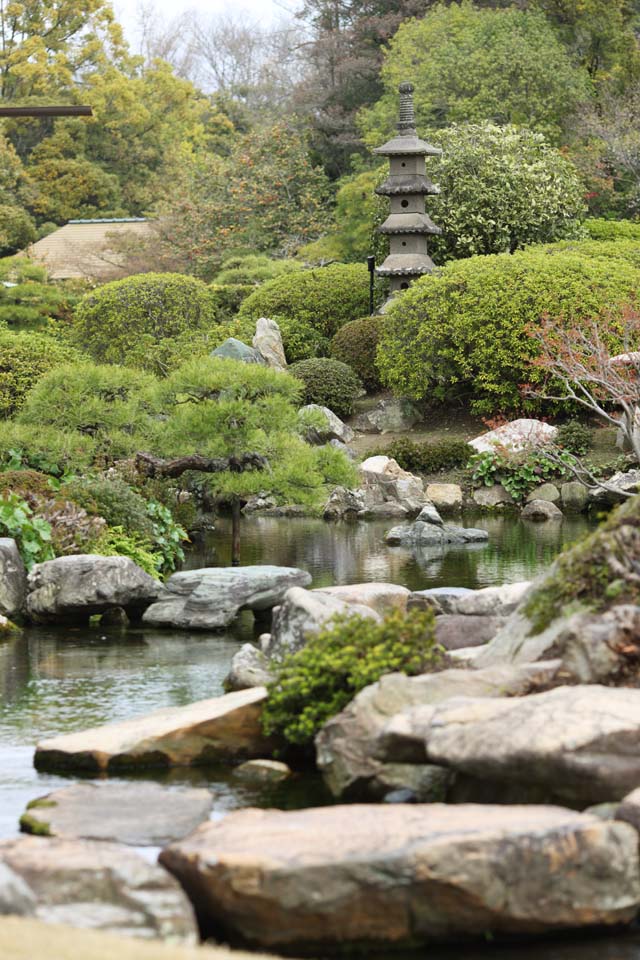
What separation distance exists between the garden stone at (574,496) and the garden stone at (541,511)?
0.28 m

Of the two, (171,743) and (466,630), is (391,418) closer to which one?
(466,630)

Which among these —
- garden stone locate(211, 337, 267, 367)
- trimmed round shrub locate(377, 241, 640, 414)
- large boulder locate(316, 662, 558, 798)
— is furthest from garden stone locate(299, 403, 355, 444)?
large boulder locate(316, 662, 558, 798)

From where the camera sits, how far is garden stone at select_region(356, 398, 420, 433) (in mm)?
26125

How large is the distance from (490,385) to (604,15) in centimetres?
1767

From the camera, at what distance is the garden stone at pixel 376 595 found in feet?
38.2

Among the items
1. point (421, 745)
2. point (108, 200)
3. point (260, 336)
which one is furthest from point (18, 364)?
point (108, 200)

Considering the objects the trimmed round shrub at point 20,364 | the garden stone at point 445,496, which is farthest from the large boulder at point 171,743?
the garden stone at point 445,496

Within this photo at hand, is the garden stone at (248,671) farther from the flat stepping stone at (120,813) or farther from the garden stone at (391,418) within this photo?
the garden stone at (391,418)

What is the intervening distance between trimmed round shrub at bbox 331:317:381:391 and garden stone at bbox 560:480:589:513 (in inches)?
264

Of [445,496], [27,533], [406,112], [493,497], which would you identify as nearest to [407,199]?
[406,112]

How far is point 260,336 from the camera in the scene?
2803 centimetres

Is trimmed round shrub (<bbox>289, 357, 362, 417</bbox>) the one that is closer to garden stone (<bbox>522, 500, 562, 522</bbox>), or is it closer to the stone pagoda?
the stone pagoda

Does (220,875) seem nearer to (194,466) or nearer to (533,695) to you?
(533,695)

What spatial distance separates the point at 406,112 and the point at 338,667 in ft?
70.5
